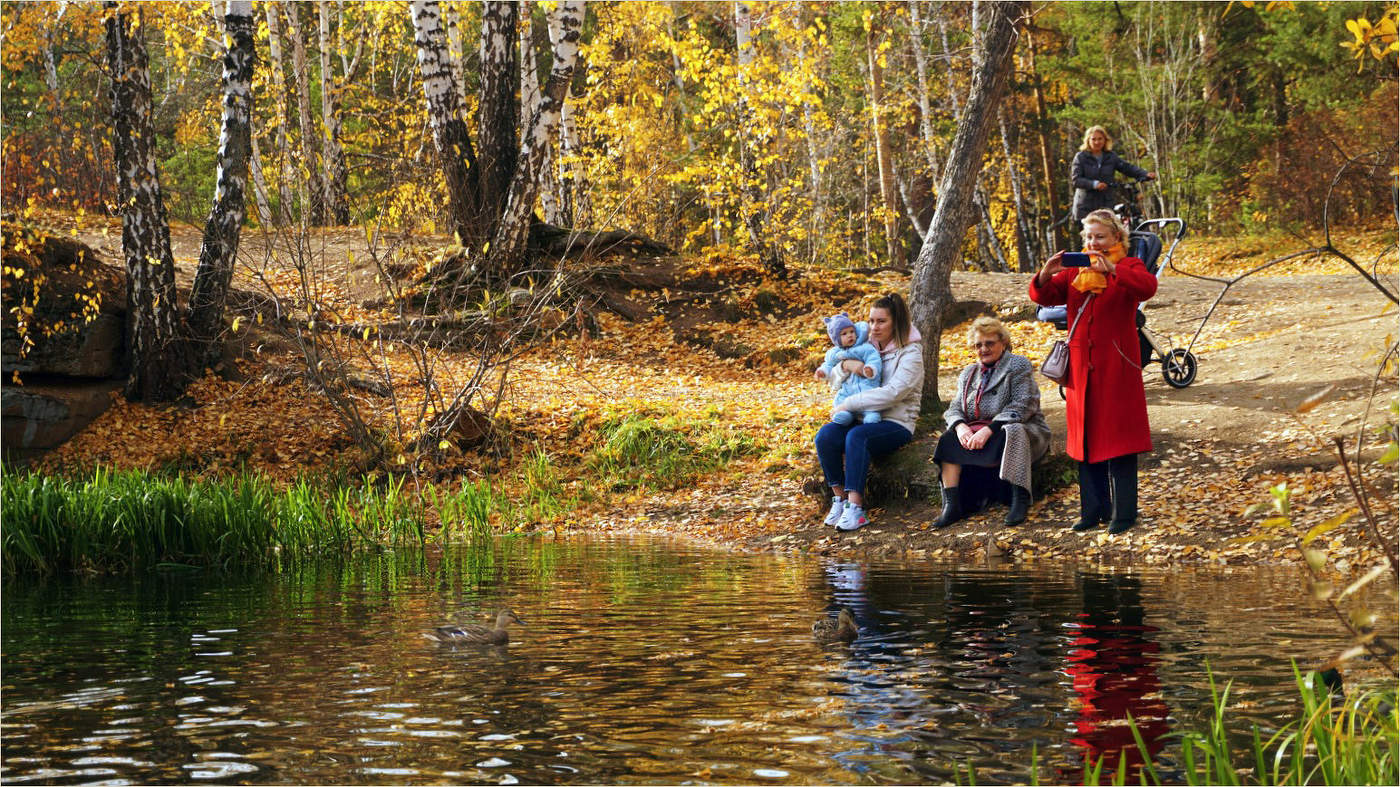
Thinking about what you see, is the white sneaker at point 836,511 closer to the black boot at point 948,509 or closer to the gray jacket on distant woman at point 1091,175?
the black boot at point 948,509

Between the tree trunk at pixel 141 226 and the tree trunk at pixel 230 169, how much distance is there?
40cm

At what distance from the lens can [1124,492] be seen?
796cm

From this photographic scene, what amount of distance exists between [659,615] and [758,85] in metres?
13.0

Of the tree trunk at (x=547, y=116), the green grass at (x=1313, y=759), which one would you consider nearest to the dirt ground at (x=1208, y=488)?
the green grass at (x=1313, y=759)

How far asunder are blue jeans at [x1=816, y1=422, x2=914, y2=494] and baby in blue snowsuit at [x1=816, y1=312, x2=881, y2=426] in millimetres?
93

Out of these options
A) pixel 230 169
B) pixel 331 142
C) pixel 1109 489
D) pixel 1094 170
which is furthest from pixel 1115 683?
pixel 331 142

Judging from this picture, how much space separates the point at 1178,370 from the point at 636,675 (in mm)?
8479

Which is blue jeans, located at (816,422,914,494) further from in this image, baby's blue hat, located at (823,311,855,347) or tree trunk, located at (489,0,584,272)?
tree trunk, located at (489,0,584,272)

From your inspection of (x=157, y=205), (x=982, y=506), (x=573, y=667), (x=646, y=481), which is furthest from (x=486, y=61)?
(x=573, y=667)

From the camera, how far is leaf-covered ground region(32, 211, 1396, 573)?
8.75 m

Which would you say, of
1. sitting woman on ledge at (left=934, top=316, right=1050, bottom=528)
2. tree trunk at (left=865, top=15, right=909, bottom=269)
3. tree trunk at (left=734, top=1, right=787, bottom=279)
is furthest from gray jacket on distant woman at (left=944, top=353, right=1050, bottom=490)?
tree trunk at (left=865, top=15, right=909, bottom=269)

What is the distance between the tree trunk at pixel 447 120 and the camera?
17.9 meters

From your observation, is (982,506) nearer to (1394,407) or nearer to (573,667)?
(573,667)

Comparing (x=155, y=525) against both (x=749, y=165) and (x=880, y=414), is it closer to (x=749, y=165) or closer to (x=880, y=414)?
(x=880, y=414)
